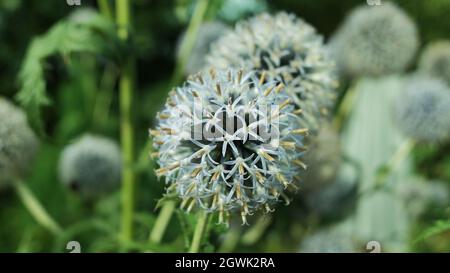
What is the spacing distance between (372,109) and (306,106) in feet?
4.46

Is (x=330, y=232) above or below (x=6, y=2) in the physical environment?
below

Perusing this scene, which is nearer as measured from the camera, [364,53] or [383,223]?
[364,53]

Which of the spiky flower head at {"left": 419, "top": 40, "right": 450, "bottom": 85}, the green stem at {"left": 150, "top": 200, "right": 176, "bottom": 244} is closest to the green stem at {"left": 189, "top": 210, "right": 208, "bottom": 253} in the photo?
the green stem at {"left": 150, "top": 200, "right": 176, "bottom": 244}

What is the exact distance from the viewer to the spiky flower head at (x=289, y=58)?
86 centimetres

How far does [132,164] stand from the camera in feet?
3.45

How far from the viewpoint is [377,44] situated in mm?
1283

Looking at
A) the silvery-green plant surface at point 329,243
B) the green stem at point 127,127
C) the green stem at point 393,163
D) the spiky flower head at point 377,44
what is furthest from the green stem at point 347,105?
the green stem at point 127,127

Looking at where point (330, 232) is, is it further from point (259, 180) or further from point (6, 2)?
point (6, 2)

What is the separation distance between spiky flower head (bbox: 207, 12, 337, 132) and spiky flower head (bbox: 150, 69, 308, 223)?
0.15 metres

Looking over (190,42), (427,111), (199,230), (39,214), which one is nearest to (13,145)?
(39,214)

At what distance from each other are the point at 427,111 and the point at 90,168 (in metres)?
0.76

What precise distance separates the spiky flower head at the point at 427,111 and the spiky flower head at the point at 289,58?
0.38 metres

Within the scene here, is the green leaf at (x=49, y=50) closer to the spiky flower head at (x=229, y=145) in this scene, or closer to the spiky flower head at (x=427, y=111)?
the spiky flower head at (x=229, y=145)
